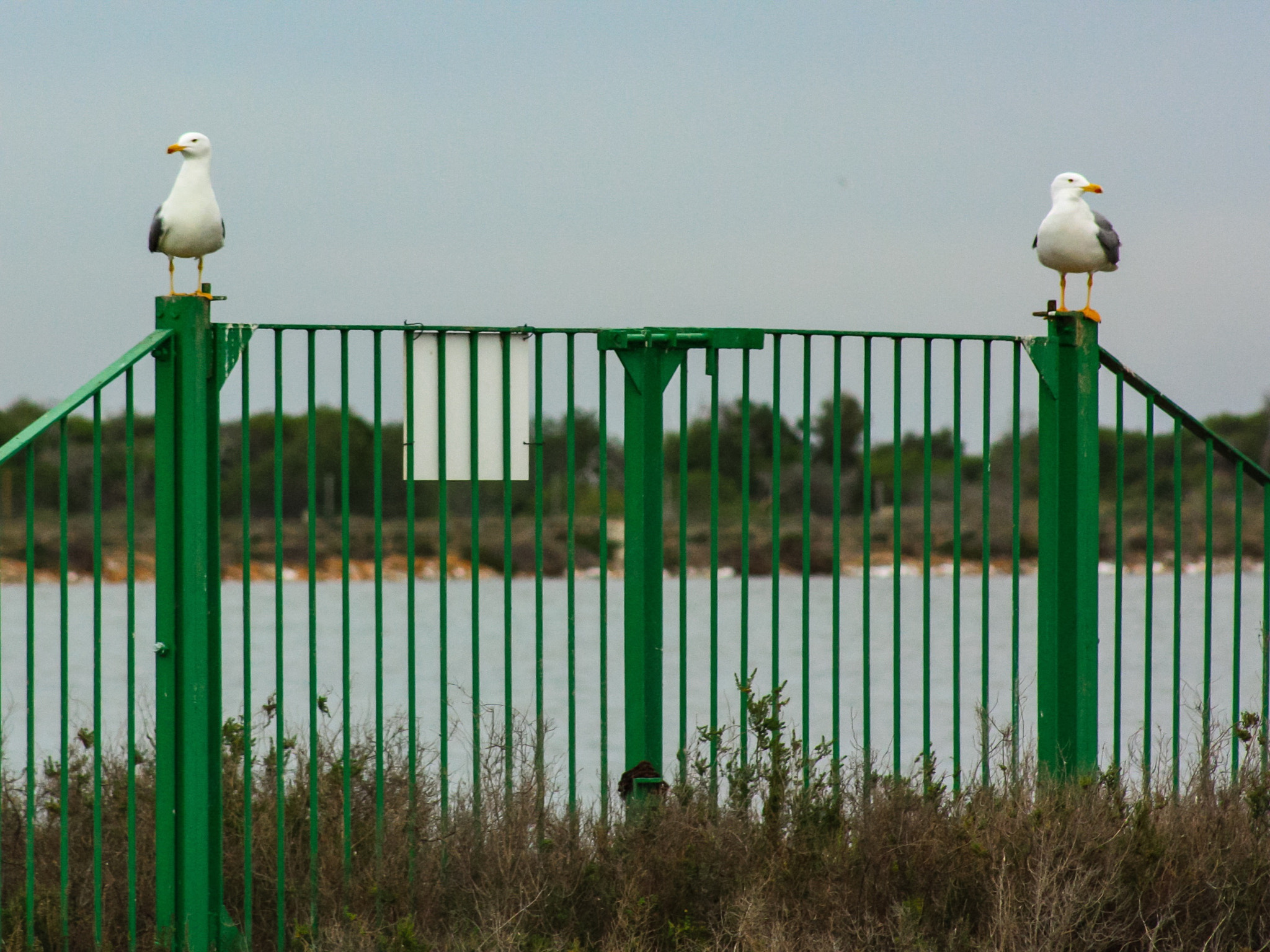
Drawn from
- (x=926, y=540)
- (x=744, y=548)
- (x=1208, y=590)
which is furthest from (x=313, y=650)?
(x=1208, y=590)

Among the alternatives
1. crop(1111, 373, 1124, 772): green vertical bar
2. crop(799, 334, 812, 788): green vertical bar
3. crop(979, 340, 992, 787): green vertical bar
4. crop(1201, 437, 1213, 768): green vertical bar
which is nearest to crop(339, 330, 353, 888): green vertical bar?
crop(799, 334, 812, 788): green vertical bar

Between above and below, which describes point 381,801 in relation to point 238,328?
below

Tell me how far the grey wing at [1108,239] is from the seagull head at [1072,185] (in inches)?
4.2

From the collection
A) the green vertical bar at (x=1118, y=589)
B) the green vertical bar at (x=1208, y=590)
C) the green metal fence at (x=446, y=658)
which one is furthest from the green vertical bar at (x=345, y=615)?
the green vertical bar at (x=1208, y=590)

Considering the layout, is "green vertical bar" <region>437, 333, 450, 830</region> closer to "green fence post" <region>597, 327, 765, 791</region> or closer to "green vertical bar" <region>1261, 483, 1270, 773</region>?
"green fence post" <region>597, 327, 765, 791</region>

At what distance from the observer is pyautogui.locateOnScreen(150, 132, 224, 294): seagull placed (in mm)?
4918

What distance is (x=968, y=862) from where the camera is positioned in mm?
4699

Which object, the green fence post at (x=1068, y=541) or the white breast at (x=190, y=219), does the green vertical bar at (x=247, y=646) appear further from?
the green fence post at (x=1068, y=541)

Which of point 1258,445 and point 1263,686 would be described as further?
point 1258,445

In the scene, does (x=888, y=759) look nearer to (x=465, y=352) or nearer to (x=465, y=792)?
(x=465, y=792)

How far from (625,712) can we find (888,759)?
1.06 m

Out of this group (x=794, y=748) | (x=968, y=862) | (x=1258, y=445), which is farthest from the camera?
(x=1258, y=445)

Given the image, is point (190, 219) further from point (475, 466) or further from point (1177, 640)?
point (1177, 640)

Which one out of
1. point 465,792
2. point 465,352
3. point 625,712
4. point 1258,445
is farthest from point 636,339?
point 1258,445
